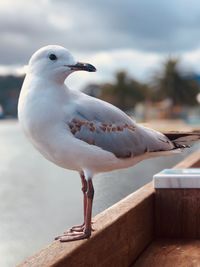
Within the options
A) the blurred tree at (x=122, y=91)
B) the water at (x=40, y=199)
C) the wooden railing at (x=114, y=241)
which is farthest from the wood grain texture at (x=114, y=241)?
the blurred tree at (x=122, y=91)

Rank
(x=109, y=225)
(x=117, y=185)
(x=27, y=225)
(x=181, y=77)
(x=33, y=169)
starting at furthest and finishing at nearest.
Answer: (x=181, y=77)
(x=33, y=169)
(x=117, y=185)
(x=27, y=225)
(x=109, y=225)

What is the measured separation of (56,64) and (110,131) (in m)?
0.15

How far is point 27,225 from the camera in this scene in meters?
1.27

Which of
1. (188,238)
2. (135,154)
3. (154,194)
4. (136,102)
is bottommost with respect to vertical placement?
(188,238)

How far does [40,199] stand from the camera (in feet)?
4.83

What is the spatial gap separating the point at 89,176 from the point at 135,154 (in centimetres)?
10

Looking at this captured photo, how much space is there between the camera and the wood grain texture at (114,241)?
2.80 feet

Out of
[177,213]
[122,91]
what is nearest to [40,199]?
[177,213]

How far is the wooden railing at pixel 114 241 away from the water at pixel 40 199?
0.33 feet

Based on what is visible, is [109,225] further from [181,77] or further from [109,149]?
[181,77]

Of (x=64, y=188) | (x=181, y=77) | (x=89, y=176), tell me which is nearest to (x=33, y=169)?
(x=64, y=188)

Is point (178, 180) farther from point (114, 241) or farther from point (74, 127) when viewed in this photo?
point (74, 127)

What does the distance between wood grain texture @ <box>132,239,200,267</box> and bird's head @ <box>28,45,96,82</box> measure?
1.69 feet

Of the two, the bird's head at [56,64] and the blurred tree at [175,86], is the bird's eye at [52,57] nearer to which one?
the bird's head at [56,64]
